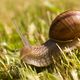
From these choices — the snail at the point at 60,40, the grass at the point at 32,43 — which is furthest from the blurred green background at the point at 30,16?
the snail at the point at 60,40

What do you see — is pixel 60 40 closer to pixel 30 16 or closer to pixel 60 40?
pixel 60 40

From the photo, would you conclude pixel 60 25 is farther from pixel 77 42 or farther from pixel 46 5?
pixel 46 5

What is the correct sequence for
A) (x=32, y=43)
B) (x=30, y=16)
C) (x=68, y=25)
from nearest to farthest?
(x=68, y=25), (x=32, y=43), (x=30, y=16)

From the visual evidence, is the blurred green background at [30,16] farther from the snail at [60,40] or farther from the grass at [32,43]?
the snail at [60,40]

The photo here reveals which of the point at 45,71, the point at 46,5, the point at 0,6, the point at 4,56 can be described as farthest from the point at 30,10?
the point at 45,71

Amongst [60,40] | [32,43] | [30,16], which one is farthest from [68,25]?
[30,16]

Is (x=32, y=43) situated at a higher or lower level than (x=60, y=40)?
higher

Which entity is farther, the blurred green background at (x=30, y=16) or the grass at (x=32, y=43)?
the blurred green background at (x=30, y=16)
